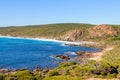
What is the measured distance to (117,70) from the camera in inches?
2221

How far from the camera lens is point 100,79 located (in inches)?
1983

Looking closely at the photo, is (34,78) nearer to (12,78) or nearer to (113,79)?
(12,78)

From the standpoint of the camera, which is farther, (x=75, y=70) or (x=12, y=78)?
(x=75, y=70)

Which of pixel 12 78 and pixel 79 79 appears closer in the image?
pixel 12 78

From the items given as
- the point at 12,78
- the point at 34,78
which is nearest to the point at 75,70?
the point at 34,78

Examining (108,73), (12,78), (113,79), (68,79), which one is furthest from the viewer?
(108,73)

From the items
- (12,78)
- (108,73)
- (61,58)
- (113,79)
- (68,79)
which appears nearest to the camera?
(12,78)

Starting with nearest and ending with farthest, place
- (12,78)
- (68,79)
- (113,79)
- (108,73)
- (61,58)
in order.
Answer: (12,78)
(68,79)
(113,79)
(108,73)
(61,58)

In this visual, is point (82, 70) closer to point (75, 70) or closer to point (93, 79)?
point (75, 70)

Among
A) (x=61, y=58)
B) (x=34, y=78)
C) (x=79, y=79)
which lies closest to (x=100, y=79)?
(x=79, y=79)

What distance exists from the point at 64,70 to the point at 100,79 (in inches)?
325

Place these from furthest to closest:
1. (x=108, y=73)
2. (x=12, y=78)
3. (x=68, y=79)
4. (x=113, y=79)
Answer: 1. (x=108, y=73)
2. (x=113, y=79)
3. (x=68, y=79)
4. (x=12, y=78)

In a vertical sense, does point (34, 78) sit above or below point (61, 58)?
above

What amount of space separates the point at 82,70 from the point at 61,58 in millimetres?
54956
